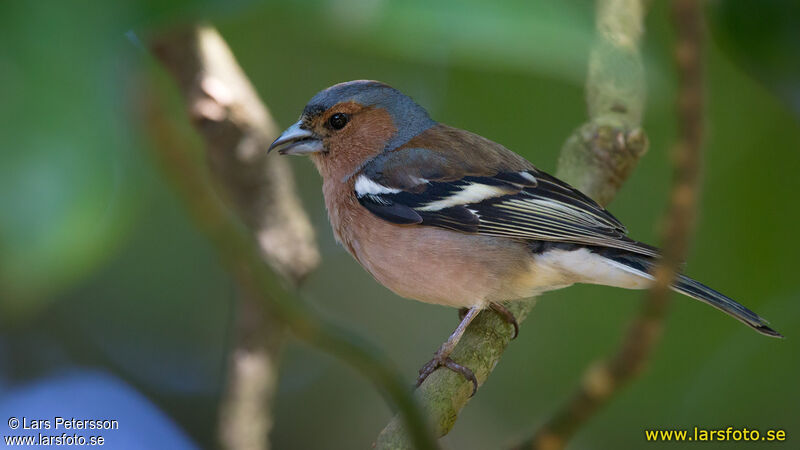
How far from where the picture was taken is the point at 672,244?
135 centimetres

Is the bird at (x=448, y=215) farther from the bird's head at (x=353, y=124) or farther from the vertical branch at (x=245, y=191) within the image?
the vertical branch at (x=245, y=191)

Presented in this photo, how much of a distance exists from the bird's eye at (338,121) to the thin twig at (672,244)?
125 inches

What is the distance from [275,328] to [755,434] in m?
2.63

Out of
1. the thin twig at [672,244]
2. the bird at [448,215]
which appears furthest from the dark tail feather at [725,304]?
the thin twig at [672,244]

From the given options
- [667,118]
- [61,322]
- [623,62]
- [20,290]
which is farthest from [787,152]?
[61,322]

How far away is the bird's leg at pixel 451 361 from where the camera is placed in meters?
3.25

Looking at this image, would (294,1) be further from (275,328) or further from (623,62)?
(275,328)

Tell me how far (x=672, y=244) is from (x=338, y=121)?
332cm

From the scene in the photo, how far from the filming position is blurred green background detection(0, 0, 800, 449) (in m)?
0.95

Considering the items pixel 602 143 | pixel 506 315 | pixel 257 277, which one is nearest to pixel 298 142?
pixel 506 315

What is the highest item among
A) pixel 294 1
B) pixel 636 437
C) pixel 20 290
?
pixel 636 437

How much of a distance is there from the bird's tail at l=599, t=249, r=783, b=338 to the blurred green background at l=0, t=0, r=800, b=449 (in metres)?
0.66

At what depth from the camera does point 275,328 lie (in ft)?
14.1

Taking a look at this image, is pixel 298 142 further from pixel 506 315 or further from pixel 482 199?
pixel 506 315
